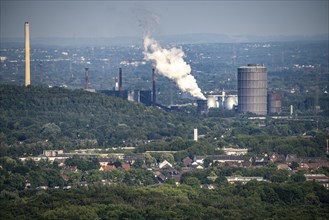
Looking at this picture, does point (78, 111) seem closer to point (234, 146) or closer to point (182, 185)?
point (234, 146)

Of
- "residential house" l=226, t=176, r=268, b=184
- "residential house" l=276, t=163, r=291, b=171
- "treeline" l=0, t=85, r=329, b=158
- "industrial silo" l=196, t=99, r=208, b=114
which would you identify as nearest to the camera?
"residential house" l=226, t=176, r=268, b=184

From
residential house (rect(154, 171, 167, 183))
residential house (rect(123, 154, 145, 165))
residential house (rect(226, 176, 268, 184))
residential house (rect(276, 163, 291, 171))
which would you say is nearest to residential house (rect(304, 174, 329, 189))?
residential house (rect(226, 176, 268, 184))

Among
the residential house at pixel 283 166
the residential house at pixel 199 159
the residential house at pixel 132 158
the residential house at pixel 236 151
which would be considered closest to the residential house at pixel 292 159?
the residential house at pixel 283 166

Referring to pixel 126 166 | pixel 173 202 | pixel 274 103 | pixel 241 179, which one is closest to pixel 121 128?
pixel 126 166

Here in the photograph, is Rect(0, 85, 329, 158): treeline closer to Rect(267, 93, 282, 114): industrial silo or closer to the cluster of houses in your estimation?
the cluster of houses

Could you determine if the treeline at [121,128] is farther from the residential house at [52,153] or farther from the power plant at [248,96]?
the power plant at [248,96]

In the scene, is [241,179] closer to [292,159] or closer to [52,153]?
[292,159]
